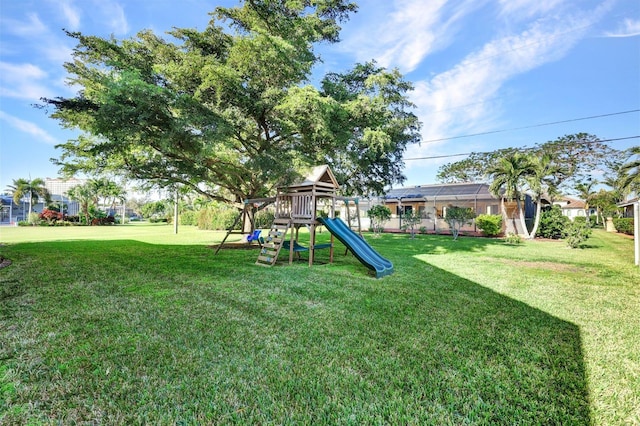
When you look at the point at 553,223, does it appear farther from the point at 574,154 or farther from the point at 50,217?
the point at 50,217

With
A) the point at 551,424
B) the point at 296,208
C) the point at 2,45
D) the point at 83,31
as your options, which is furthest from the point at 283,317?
the point at 83,31

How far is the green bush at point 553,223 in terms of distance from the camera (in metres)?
15.8

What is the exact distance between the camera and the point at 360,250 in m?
7.14

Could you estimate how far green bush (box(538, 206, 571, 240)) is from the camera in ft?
51.9

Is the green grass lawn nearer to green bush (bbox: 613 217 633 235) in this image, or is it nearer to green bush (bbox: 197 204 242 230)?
green bush (bbox: 197 204 242 230)

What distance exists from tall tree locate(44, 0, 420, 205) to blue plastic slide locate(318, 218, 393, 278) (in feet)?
7.21

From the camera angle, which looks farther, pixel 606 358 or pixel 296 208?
pixel 296 208

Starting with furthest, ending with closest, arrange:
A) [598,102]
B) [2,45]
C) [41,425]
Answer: [598,102]
[2,45]
[41,425]

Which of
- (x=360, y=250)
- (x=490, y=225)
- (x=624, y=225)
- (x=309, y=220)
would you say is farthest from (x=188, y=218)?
(x=624, y=225)

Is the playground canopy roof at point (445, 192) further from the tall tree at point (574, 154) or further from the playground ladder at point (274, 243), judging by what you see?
the playground ladder at point (274, 243)

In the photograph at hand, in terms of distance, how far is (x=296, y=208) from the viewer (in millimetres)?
8680

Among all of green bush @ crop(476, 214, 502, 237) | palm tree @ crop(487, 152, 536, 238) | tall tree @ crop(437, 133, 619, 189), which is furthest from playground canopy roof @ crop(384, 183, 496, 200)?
palm tree @ crop(487, 152, 536, 238)

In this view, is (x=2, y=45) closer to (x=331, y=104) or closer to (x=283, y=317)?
(x=331, y=104)

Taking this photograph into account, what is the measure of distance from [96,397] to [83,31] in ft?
35.4
